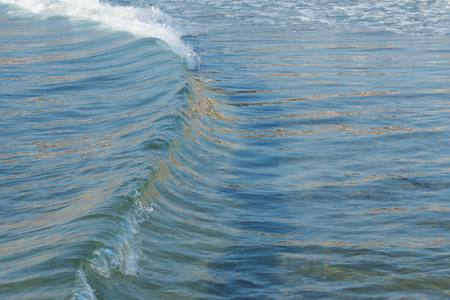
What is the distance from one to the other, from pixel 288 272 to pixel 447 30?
1380 cm

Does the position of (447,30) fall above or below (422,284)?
above

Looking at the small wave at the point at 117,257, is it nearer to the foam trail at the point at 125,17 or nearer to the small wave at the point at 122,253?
the small wave at the point at 122,253

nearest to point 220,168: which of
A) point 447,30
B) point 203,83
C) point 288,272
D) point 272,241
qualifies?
point 272,241

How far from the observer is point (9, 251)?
16.6 feet

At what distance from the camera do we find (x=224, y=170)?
717 cm

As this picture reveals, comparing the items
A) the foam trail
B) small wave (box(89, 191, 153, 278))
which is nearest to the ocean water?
small wave (box(89, 191, 153, 278))

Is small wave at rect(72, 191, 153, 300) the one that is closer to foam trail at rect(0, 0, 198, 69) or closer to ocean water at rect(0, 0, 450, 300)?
ocean water at rect(0, 0, 450, 300)

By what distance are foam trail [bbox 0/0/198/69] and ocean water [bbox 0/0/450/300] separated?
40 cm

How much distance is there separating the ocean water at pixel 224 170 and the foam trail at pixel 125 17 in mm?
395

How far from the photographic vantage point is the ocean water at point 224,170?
4785mm

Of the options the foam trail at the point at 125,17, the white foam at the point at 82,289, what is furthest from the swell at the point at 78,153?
the foam trail at the point at 125,17

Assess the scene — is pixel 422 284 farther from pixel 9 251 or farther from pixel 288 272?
pixel 9 251

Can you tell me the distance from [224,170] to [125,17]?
1234cm

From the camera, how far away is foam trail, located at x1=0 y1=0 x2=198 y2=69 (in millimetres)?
14866
